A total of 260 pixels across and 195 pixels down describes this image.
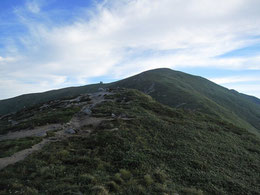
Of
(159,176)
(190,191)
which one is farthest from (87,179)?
(190,191)

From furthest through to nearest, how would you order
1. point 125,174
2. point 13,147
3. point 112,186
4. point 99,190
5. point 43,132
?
point 43,132 → point 13,147 → point 125,174 → point 112,186 → point 99,190

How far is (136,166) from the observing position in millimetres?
12109

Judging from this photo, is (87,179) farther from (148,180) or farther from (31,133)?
(31,133)

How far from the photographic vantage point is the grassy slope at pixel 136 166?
9.09 meters

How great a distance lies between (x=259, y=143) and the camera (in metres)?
24.6

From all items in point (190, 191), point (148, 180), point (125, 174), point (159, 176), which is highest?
point (125, 174)

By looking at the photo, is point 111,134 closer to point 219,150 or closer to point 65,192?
point 65,192

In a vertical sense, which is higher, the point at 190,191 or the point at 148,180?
the point at 148,180

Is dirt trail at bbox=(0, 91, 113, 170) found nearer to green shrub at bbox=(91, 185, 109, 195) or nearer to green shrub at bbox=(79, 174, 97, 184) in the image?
green shrub at bbox=(79, 174, 97, 184)

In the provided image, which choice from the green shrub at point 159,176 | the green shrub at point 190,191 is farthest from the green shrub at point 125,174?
the green shrub at point 190,191

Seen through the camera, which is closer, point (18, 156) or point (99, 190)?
point (99, 190)

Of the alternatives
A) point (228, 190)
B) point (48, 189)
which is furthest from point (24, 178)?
point (228, 190)

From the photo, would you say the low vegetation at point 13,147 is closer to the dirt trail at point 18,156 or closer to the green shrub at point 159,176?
the dirt trail at point 18,156

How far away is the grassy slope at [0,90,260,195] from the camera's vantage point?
9.09 metres
